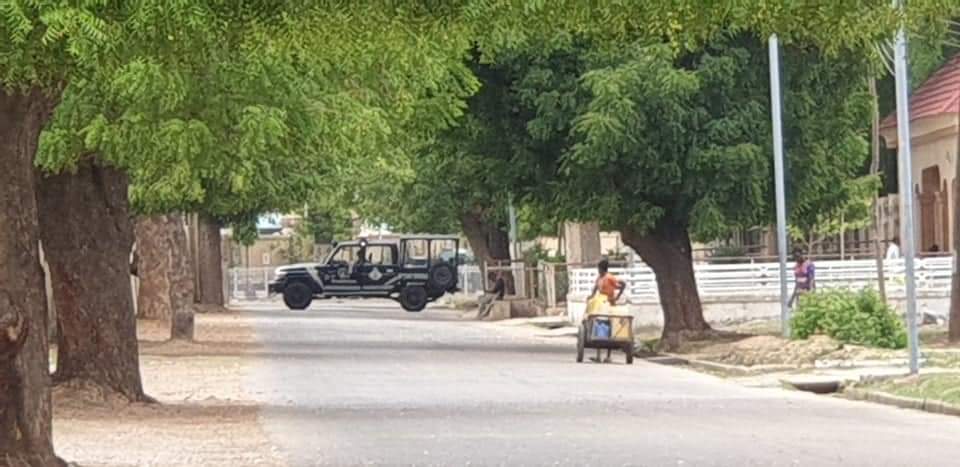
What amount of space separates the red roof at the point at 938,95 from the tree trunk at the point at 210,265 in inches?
894

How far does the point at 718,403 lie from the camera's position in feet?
71.6

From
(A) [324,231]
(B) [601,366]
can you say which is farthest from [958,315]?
(A) [324,231]

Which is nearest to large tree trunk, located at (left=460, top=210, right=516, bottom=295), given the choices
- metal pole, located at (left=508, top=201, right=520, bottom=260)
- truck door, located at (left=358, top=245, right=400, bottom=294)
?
metal pole, located at (left=508, top=201, right=520, bottom=260)

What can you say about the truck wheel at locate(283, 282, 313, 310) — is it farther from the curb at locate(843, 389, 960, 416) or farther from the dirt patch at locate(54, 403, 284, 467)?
the dirt patch at locate(54, 403, 284, 467)

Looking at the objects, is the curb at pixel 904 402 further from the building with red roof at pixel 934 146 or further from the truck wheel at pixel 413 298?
the truck wheel at pixel 413 298

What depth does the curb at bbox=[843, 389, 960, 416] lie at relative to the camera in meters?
20.5

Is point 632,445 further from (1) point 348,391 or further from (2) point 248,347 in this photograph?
(2) point 248,347

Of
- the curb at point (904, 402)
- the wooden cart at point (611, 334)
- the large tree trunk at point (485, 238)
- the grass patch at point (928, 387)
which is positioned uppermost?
the large tree trunk at point (485, 238)

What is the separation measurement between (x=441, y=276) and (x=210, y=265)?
26.2 feet

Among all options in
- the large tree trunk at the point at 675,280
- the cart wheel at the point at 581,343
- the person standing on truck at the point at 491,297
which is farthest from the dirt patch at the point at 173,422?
the person standing on truck at the point at 491,297

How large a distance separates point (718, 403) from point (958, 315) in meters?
10.9

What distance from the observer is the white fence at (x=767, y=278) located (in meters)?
41.1

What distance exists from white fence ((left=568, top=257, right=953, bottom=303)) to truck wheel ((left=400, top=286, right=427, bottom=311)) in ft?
65.2

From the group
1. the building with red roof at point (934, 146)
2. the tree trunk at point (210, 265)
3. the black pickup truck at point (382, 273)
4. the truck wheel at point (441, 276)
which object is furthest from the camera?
the black pickup truck at point (382, 273)
